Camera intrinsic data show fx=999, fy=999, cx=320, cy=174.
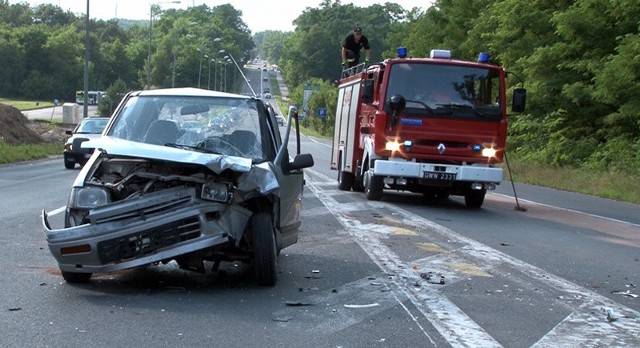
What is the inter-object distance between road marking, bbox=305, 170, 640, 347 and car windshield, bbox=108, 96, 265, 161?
1945mm

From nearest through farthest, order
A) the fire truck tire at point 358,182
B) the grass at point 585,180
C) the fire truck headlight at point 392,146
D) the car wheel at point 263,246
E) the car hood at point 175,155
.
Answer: the car hood at point 175,155 < the car wheel at point 263,246 < the fire truck headlight at point 392,146 < the fire truck tire at point 358,182 < the grass at point 585,180

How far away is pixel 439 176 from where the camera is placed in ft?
58.1

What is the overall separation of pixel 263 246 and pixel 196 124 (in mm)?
1689

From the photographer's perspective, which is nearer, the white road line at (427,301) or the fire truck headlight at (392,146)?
the white road line at (427,301)

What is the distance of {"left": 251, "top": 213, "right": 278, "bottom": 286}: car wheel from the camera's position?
8453mm

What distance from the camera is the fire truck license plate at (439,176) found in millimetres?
17688

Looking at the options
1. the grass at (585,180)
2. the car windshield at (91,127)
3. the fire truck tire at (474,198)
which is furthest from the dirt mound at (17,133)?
the fire truck tire at (474,198)

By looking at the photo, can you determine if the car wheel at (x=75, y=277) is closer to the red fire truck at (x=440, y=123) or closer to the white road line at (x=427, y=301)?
the white road line at (x=427, y=301)

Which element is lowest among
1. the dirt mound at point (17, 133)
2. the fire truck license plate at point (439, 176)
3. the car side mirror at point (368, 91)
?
the dirt mound at point (17, 133)

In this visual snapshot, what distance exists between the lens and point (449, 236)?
43.9 feet

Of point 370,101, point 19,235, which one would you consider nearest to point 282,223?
point 19,235

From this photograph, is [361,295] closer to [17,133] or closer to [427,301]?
[427,301]

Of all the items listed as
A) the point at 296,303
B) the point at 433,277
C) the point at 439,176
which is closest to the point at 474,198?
the point at 439,176

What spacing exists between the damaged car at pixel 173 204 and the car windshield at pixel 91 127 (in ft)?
73.1
